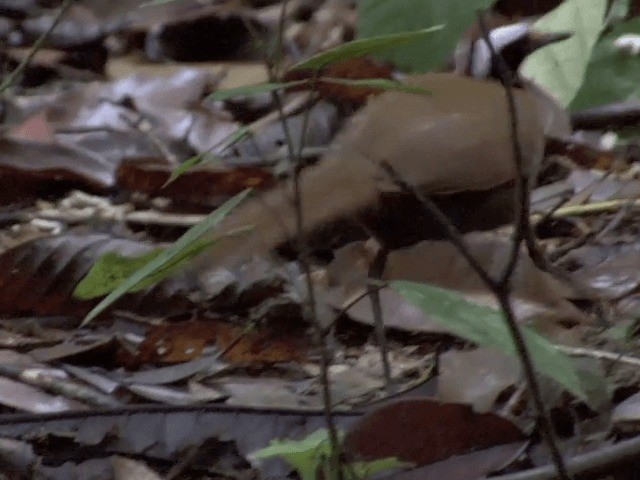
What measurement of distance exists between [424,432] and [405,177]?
39 cm

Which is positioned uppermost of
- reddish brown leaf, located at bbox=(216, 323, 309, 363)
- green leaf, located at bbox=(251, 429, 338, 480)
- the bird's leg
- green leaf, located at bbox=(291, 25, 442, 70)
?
green leaf, located at bbox=(291, 25, 442, 70)

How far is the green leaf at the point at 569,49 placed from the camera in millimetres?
1097

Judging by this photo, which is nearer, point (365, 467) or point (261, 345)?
point (365, 467)

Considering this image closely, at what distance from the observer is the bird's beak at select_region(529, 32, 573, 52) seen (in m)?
1.22

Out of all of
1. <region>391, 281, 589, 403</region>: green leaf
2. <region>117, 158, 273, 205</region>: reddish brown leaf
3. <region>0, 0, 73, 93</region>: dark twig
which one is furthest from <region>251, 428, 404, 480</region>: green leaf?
<region>117, 158, 273, 205</region>: reddish brown leaf

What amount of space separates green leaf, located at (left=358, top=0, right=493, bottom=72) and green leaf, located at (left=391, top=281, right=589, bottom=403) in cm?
17

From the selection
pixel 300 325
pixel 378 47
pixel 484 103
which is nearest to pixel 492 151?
pixel 484 103

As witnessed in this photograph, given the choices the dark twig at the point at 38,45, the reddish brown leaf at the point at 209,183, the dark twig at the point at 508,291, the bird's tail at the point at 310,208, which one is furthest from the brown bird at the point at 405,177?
the dark twig at the point at 508,291

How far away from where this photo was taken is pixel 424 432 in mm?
752

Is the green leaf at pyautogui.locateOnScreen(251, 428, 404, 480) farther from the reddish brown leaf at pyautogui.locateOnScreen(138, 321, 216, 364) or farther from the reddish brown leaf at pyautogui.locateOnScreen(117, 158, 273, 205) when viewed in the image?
the reddish brown leaf at pyautogui.locateOnScreen(117, 158, 273, 205)

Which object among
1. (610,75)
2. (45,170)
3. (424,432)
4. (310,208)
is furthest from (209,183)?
(424,432)

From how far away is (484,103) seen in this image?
1.21 meters

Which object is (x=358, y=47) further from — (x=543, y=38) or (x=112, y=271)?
(x=543, y=38)

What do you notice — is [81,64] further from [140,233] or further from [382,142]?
[382,142]
